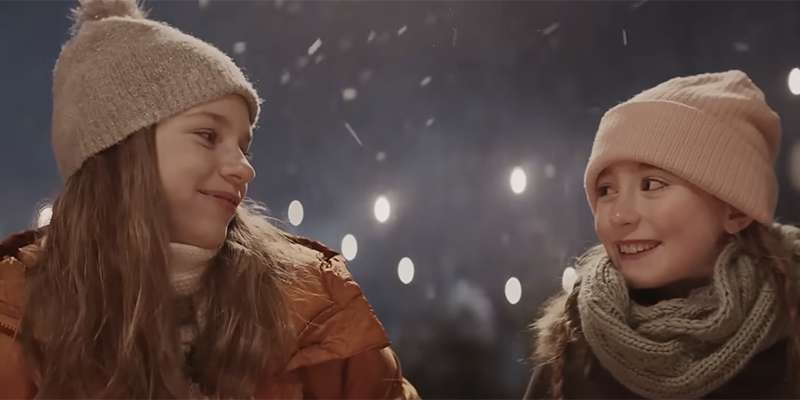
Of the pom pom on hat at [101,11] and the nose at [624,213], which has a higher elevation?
the pom pom on hat at [101,11]

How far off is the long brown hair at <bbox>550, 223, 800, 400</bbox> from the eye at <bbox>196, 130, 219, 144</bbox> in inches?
27.7

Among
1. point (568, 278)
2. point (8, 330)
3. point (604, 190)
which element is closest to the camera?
point (8, 330)

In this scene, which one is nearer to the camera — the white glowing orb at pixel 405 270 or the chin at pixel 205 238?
the chin at pixel 205 238

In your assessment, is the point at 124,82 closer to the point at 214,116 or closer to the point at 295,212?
the point at 214,116

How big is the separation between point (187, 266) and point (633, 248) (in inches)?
29.5

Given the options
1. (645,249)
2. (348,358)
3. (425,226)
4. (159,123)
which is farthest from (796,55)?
(159,123)

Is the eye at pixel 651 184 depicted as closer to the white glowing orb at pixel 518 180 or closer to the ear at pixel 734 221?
the ear at pixel 734 221

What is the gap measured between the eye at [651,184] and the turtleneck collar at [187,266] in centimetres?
73

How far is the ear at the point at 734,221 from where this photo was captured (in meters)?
1.27

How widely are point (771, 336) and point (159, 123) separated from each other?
1035 mm

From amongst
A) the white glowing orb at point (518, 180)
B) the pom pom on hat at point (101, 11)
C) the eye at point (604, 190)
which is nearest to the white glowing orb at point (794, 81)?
the eye at point (604, 190)

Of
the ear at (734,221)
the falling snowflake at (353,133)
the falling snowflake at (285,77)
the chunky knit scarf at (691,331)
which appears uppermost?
the falling snowflake at (285,77)

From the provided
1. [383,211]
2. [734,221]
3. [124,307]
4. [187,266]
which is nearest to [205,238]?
[187,266]

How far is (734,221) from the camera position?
1268 mm
